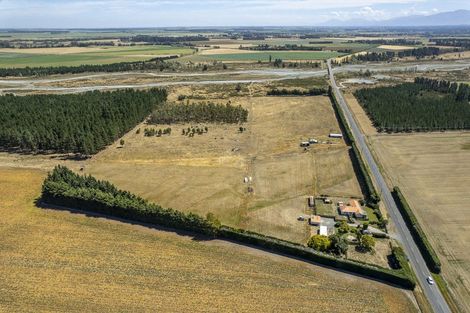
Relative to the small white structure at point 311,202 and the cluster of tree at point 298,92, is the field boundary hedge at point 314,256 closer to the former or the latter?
the small white structure at point 311,202

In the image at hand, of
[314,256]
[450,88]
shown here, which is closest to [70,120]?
[314,256]

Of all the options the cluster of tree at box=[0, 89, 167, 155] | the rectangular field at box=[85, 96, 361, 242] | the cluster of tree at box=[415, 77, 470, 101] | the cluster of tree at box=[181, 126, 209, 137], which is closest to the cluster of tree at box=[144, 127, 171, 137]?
the rectangular field at box=[85, 96, 361, 242]

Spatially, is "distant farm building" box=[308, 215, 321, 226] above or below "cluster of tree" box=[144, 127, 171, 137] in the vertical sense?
below

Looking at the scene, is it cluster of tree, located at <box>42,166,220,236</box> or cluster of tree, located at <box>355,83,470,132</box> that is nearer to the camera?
cluster of tree, located at <box>42,166,220,236</box>

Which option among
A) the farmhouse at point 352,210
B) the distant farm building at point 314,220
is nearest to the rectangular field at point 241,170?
the distant farm building at point 314,220

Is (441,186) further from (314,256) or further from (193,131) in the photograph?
(193,131)

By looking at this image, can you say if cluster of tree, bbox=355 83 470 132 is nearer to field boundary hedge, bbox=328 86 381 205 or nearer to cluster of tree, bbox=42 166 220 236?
field boundary hedge, bbox=328 86 381 205
